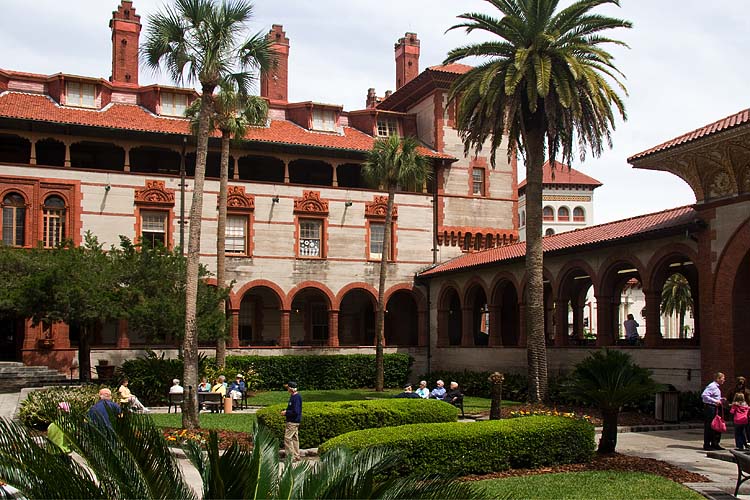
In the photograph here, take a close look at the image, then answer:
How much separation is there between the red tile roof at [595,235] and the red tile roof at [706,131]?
2386mm

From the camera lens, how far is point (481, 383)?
1337 inches

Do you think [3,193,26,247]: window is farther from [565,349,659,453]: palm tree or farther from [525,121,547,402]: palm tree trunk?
[565,349,659,453]: palm tree

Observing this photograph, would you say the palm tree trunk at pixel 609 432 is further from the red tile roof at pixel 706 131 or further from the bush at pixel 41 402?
the bush at pixel 41 402

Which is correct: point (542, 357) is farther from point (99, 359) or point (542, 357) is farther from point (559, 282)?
point (99, 359)

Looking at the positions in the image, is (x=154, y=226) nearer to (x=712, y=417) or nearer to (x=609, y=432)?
(x=609, y=432)

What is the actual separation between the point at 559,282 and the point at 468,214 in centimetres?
1202

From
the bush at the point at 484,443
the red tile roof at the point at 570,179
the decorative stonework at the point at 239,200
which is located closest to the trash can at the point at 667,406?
the bush at the point at 484,443

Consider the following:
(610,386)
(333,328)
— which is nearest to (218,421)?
(610,386)

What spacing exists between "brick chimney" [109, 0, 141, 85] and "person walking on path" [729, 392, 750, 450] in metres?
33.7

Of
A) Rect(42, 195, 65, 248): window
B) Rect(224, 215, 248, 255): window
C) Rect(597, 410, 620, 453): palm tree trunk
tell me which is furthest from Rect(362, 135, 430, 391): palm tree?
Rect(597, 410, 620, 453): palm tree trunk

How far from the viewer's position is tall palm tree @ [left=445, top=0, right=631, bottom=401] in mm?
24500

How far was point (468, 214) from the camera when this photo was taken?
4322 cm

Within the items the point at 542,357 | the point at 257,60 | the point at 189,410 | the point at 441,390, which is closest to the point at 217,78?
the point at 257,60

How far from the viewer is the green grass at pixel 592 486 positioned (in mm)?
12422
